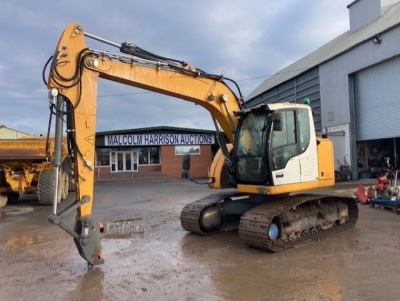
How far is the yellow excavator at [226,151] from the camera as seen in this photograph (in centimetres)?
630

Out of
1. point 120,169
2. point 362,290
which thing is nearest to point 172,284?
point 362,290

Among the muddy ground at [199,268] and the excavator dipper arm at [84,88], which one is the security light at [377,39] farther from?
the excavator dipper arm at [84,88]

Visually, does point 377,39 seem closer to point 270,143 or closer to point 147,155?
point 270,143

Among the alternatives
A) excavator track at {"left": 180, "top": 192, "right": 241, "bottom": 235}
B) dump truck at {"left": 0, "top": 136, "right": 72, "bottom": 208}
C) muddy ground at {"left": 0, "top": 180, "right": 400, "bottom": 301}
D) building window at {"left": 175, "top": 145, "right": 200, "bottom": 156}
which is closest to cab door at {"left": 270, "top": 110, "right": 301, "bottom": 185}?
muddy ground at {"left": 0, "top": 180, "right": 400, "bottom": 301}

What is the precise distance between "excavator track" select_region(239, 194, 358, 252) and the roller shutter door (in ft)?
42.7

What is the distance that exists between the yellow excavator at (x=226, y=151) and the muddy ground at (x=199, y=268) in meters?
0.46

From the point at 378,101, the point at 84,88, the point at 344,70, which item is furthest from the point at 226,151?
the point at 344,70

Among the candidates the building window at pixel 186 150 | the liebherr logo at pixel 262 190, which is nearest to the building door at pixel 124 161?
the building window at pixel 186 150

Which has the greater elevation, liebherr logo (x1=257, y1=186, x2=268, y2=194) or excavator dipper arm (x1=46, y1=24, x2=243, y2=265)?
excavator dipper arm (x1=46, y1=24, x2=243, y2=265)

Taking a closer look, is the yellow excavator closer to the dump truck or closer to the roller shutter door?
the dump truck

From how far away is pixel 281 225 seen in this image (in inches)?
306

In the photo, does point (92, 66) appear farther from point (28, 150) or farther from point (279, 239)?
point (28, 150)

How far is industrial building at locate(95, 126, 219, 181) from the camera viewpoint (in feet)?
111

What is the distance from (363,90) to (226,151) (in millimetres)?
16554
